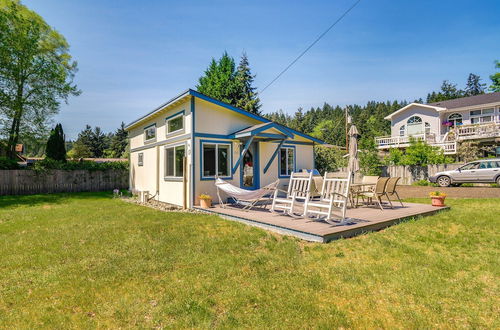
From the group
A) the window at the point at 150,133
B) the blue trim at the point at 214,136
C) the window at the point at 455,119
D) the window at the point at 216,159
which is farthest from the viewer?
the window at the point at 455,119

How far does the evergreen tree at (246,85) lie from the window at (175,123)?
1762 centimetres

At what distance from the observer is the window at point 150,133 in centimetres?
1230

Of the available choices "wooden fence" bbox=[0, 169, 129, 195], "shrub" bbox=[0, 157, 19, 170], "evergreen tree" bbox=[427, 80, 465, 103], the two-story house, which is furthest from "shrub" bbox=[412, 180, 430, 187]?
"evergreen tree" bbox=[427, 80, 465, 103]

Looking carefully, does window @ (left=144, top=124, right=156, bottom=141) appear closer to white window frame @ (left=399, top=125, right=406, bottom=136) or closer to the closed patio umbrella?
the closed patio umbrella

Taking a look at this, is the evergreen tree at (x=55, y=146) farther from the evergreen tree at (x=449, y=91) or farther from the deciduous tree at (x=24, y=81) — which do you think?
the evergreen tree at (x=449, y=91)

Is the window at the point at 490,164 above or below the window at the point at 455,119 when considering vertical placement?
below

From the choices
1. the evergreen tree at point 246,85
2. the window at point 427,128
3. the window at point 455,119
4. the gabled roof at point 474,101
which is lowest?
the window at point 427,128

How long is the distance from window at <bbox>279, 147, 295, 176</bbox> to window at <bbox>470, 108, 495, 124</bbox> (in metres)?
20.5

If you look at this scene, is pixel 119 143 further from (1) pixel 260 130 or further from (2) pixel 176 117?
(1) pixel 260 130

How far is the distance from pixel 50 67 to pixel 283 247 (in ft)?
64.3

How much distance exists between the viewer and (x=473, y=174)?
1327 cm

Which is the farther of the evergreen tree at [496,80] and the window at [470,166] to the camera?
the evergreen tree at [496,80]

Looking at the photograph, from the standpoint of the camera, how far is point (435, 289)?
10.6 ft

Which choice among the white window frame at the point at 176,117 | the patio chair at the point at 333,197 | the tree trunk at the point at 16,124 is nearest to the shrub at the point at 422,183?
the patio chair at the point at 333,197
